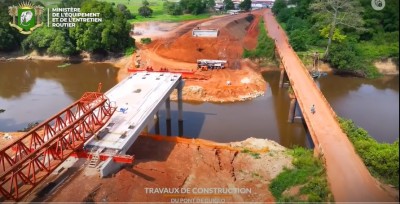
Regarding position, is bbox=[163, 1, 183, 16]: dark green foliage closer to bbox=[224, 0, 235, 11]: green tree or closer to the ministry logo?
bbox=[224, 0, 235, 11]: green tree

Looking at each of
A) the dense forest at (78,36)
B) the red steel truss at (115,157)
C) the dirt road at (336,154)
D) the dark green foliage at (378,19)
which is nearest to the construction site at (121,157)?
the red steel truss at (115,157)

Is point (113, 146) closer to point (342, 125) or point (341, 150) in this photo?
point (341, 150)

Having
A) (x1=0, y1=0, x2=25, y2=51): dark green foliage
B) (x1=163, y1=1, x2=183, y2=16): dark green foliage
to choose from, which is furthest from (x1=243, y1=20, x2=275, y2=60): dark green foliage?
(x1=163, y1=1, x2=183, y2=16): dark green foliage

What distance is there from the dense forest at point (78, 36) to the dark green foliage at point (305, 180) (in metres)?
38.8

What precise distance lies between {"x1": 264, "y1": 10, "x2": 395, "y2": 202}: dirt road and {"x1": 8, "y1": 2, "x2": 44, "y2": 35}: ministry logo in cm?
4621

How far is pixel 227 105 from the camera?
38.1 m

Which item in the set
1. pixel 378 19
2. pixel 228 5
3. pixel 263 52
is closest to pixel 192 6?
pixel 228 5

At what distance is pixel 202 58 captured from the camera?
52250mm

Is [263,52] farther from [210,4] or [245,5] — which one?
[245,5]

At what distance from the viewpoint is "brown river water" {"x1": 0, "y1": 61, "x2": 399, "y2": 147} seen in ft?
104

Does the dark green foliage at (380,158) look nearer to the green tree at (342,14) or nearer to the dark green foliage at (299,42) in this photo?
the green tree at (342,14)

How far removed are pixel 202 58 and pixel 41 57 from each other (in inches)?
1122

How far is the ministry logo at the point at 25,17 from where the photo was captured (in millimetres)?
54494

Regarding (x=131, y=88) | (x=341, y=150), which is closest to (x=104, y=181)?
(x=131, y=88)
